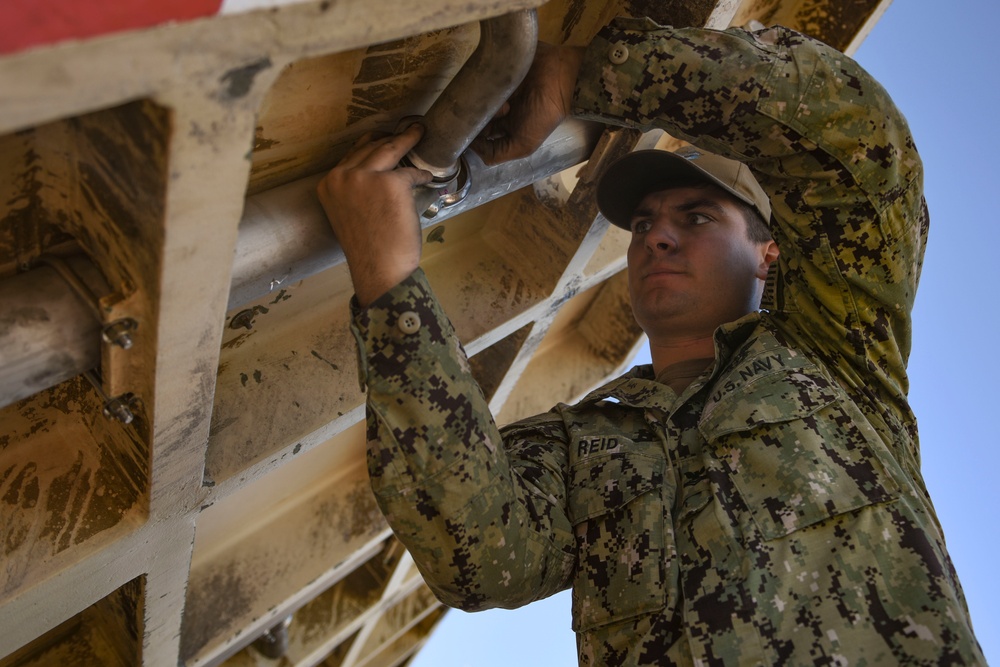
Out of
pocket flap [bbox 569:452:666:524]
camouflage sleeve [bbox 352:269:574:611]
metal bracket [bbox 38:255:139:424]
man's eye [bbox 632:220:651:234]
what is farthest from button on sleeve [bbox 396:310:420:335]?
man's eye [bbox 632:220:651:234]

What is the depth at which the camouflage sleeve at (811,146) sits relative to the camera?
1.80m

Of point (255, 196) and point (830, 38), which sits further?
point (830, 38)

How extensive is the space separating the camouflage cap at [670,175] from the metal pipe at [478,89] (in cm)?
77

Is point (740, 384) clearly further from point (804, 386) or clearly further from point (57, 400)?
point (57, 400)

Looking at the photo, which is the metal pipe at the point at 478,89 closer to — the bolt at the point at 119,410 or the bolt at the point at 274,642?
the bolt at the point at 119,410

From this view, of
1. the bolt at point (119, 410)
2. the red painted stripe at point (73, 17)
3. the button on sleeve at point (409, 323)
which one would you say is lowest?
the button on sleeve at point (409, 323)

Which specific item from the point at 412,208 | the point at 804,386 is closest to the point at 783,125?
the point at 804,386

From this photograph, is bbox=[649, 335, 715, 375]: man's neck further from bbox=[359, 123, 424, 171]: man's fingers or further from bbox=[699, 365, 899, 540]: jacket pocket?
bbox=[359, 123, 424, 171]: man's fingers

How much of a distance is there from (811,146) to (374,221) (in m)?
1.04

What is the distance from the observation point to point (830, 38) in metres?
3.04

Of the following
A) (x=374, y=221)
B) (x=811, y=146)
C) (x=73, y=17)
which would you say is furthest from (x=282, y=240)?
(x=811, y=146)

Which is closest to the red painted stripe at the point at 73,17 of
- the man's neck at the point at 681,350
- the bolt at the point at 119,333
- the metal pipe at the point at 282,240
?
the bolt at the point at 119,333

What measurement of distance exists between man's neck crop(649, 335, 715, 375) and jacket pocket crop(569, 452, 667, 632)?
466mm

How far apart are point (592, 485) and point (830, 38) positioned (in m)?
2.16
